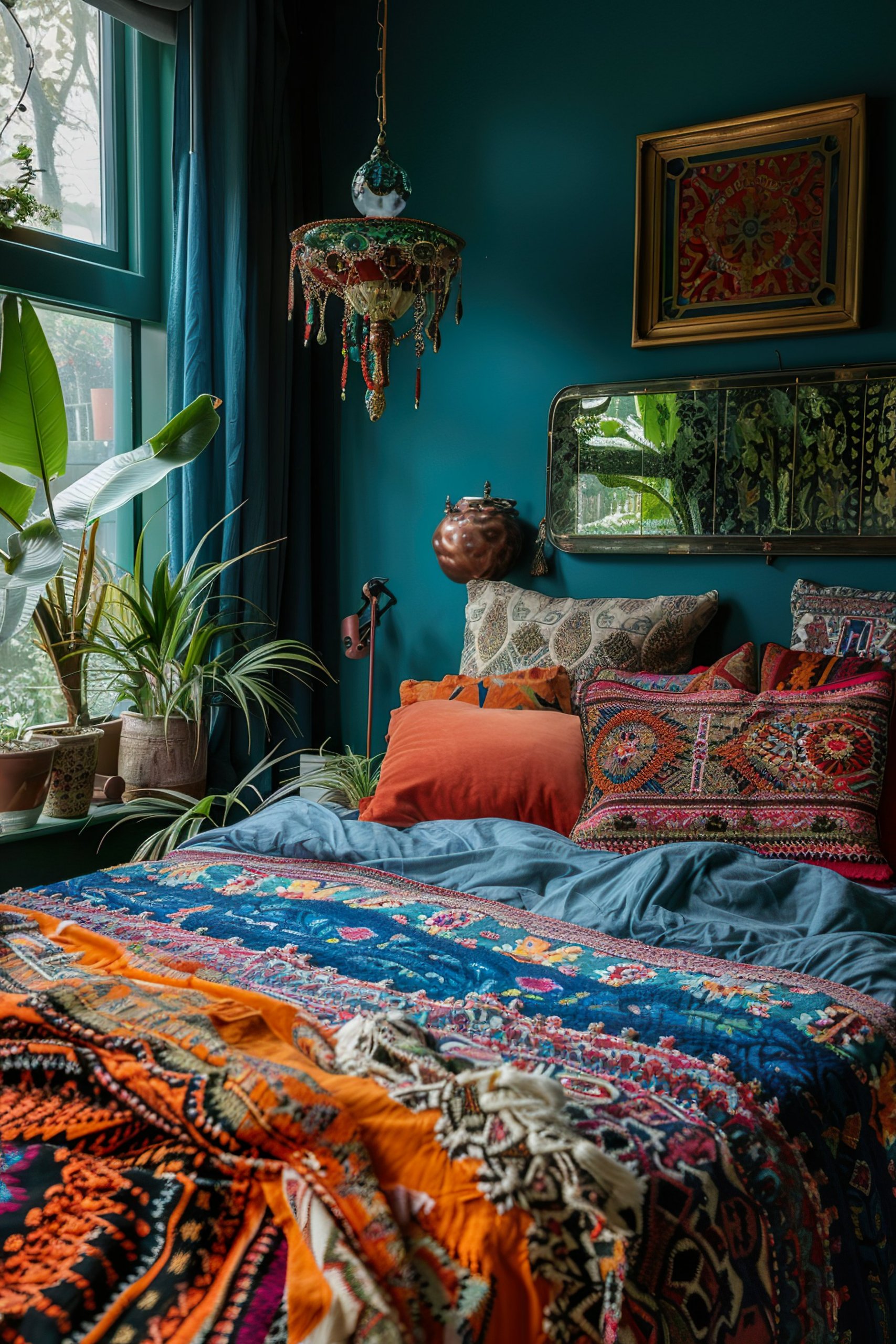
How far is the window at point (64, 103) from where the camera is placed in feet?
9.71

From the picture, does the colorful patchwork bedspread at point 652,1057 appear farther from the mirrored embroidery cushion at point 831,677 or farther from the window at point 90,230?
the window at point 90,230

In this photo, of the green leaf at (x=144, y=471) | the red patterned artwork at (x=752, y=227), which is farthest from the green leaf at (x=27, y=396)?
the red patterned artwork at (x=752, y=227)

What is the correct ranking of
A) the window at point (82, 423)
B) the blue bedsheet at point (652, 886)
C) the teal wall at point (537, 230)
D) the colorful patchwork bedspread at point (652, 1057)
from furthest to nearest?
the window at point (82, 423), the teal wall at point (537, 230), the blue bedsheet at point (652, 886), the colorful patchwork bedspread at point (652, 1057)

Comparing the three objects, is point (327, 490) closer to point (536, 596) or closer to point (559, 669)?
point (536, 596)

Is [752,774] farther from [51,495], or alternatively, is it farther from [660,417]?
[51,495]

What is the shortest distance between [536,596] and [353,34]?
2.05m

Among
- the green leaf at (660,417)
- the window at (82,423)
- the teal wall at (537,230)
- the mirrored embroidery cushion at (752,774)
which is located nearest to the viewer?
→ the mirrored embroidery cushion at (752,774)

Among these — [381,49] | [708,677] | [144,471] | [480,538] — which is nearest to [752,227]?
[480,538]

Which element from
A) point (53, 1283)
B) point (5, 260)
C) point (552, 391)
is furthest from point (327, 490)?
point (53, 1283)

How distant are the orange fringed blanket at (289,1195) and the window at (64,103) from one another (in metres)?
2.77

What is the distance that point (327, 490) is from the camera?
3.70 m

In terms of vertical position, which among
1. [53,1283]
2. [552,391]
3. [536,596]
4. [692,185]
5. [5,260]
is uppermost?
[692,185]

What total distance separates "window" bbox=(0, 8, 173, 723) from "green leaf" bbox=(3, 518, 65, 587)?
1.58 ft

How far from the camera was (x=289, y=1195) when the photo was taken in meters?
0.91
